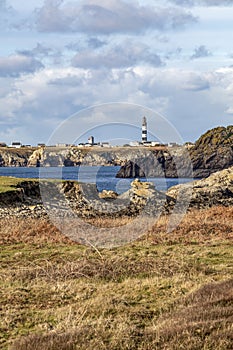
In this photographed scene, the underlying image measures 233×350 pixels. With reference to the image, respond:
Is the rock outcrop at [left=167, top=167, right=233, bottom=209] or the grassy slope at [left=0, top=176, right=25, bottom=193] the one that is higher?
the grassy slope at [left=0, top=176, right=25, bottom=193]

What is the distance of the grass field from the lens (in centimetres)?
1120

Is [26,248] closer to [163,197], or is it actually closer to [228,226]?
[228,226]

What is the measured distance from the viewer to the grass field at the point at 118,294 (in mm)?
11203

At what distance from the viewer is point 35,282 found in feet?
56.6

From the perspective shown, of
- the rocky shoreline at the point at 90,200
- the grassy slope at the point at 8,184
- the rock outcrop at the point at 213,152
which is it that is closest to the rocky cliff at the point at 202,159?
the rock outcrop at the point at 213,152

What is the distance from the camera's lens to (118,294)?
1571 centimetres

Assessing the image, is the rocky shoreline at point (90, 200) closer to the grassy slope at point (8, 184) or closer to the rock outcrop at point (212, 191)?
the rock outcrop at point (212, 191)

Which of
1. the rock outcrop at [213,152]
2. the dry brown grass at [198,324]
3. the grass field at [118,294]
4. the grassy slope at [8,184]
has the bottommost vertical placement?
the grass field at [118,294]

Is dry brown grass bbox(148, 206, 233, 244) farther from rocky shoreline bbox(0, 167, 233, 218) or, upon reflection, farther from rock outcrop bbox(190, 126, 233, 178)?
rock outcrop bbox(190, 126, 233, 178)

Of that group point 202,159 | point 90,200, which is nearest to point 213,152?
point 202,159

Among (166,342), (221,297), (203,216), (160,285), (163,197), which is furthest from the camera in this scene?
(163,197)

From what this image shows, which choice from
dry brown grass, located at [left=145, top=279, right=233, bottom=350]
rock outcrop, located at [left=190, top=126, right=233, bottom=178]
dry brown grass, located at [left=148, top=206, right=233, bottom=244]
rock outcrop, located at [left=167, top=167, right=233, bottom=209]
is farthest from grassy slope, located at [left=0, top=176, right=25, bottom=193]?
rock outcrop, located at [left=190, top=126, right=233, bottom=178]

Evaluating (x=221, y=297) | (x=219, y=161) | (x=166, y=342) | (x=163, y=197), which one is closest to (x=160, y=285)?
(x=221, y=297)

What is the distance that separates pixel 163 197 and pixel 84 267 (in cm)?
2581
